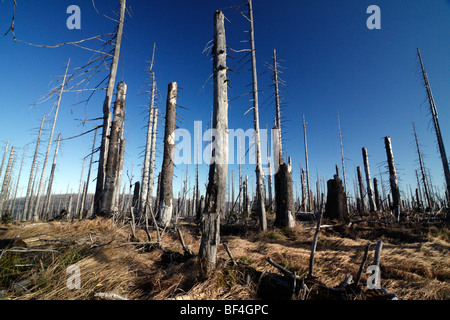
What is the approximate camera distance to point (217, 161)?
116 inches

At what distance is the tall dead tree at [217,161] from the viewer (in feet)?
8.59

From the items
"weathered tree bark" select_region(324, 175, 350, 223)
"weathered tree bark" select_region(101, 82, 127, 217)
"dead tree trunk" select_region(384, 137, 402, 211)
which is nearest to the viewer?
"weathered tree bark" select_region(101, 82, 127, 217)

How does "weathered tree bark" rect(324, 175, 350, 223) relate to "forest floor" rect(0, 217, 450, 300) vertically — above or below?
above

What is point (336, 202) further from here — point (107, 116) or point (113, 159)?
point (107, 116)

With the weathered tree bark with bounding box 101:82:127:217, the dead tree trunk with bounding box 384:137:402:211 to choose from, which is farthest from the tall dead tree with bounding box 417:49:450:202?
the weathered tree bark with bounding box 101:82:127:217

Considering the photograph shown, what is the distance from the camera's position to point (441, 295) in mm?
1955

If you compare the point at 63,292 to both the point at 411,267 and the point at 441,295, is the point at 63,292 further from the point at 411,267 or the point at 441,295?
the point at 411,267

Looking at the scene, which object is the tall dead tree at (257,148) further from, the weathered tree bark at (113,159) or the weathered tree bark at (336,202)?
the weathered tree bark at (113,159)

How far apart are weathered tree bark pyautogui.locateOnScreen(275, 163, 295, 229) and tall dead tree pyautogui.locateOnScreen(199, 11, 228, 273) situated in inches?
167

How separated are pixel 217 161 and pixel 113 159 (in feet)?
18.6

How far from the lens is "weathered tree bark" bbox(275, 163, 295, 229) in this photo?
6.48 m

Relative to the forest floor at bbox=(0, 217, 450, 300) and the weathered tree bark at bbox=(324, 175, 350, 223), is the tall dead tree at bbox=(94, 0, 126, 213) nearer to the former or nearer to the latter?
the forest floor at bbox=(0, 217, 450, 300)
